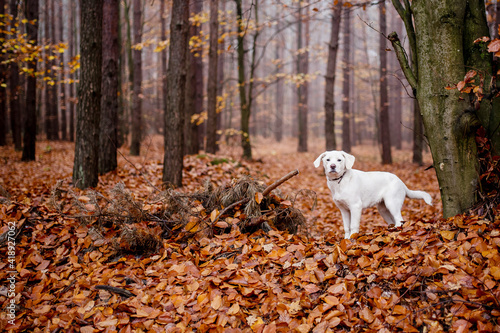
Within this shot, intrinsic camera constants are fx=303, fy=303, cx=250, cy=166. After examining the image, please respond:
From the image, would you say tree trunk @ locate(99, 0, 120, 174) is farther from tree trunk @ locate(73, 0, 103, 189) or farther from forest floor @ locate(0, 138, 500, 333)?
forest floor @ locate(0, 138, 500, 333)

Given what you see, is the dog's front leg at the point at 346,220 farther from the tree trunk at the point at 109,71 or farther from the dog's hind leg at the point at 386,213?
the tree trunk at the point at 109,71

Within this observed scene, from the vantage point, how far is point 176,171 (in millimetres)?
7215

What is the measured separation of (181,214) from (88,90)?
13.5ft

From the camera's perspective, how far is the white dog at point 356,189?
153 inches

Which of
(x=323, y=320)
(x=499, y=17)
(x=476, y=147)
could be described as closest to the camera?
(x=323, y=320)

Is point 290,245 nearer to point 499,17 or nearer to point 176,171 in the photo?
point 176,171

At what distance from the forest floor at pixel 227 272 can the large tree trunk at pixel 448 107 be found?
17.3 inches

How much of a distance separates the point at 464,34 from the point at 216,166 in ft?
23.2

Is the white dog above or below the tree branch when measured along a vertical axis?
below

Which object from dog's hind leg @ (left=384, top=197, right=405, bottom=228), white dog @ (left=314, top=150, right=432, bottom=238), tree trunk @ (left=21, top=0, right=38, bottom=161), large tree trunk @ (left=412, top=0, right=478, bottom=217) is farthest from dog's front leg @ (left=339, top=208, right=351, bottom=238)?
tree trunk @ (left=21, top=0, right=38, bottom=161)

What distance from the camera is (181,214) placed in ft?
14.1

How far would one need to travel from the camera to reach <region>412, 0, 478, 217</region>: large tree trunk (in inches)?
136

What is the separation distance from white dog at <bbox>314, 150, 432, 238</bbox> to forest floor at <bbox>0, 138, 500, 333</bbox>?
0.42 m

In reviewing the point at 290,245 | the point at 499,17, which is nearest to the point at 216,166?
the point at 290,245
